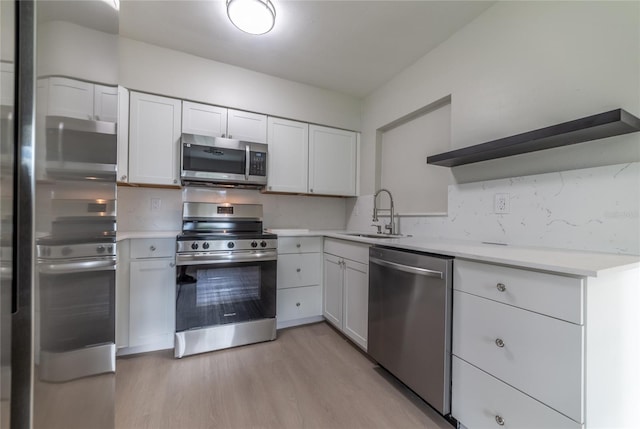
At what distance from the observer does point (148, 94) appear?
7.40 ft

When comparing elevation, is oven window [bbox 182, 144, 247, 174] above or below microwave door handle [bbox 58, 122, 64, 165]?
above

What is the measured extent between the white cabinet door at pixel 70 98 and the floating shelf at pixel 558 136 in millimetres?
1710

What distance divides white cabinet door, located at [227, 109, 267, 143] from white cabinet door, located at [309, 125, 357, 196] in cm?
55

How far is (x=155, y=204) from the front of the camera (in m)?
2.53

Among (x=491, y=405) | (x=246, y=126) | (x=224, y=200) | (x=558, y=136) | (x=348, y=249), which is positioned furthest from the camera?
(x=224, y=200)

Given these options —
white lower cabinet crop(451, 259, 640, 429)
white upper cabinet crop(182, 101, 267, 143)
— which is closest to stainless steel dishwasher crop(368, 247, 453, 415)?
white lower cabinet crop(451, 259, 640, 429)

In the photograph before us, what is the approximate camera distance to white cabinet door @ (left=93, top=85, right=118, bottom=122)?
1.83 ft

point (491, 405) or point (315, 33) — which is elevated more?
point (315, 33)

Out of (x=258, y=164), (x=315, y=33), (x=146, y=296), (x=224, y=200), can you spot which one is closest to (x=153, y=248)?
(x=146, y=296)

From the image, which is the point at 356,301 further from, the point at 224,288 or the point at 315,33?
the point at 315,33

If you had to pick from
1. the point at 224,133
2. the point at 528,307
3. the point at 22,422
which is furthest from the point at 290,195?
the point at 22,422

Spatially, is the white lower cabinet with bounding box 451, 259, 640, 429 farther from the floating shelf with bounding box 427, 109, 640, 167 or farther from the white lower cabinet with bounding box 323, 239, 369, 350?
the white lower cabinet with bounding box 323, 239, 369, 350

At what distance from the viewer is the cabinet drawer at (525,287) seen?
2.92 feet

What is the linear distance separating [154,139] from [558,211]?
2975 millimetres
